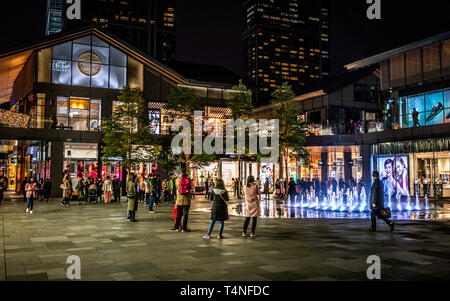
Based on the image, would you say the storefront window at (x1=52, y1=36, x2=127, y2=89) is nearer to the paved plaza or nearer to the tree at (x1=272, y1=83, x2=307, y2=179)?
the tree at (x1=272, y1=83, x2=307, y2=179)

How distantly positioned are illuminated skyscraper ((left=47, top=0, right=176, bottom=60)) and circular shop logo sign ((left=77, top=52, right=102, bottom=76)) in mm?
106824

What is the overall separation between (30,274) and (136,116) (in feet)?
78.6

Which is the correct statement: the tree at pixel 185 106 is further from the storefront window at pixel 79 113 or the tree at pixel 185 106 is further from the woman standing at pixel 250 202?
the woman standing at pixel 250 202

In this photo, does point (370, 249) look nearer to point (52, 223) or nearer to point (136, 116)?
point (52, 223)

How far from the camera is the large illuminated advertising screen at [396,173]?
97.2 feet

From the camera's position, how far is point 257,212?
38.2ft

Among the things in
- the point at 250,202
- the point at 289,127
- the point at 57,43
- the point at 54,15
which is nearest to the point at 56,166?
the point at 57,43

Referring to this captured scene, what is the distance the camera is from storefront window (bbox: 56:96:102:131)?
32.6m

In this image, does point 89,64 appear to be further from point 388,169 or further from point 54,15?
point 54,15

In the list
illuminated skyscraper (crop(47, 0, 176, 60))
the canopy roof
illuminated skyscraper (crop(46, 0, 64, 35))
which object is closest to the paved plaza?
the canopy roof

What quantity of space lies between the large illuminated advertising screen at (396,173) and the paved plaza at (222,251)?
16068 millimetres

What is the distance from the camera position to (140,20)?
143 meters

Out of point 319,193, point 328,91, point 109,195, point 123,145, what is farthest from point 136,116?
point 328,91

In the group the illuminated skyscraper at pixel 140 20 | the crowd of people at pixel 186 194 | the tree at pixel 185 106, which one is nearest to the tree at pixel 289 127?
the crowd of people at pixel 186 194
